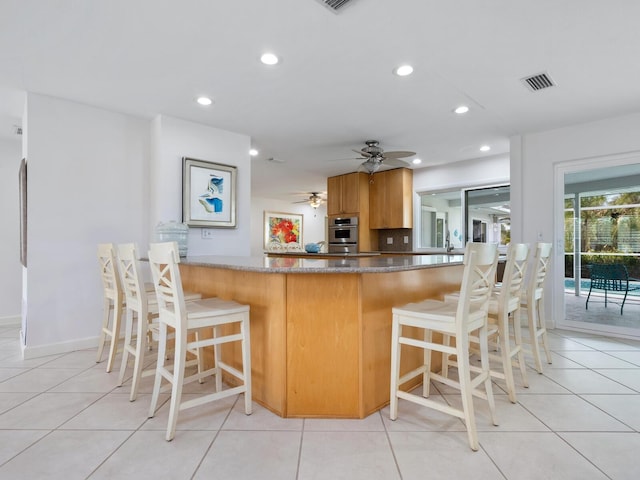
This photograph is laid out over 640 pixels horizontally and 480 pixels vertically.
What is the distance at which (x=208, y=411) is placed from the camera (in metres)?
2.04

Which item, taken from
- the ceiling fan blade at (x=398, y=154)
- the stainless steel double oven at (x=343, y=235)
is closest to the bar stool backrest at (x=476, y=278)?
the ceiling fan blade at (x=398, y=154)

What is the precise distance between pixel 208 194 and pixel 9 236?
2.73 meters

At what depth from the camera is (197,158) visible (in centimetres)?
378

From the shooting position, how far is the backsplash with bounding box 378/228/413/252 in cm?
627

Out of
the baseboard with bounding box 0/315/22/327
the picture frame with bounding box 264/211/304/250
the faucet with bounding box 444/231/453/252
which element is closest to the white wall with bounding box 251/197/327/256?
the picture frame with bounding box 264/211/304/250

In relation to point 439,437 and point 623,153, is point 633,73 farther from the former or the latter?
point 439,437

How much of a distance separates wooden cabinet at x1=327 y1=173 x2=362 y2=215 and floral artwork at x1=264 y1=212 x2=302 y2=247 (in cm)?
323

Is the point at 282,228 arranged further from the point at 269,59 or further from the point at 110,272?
the point at 269,59

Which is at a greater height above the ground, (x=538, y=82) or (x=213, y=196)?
(x=538, y=82)

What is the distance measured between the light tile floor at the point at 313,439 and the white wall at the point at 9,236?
2563mm

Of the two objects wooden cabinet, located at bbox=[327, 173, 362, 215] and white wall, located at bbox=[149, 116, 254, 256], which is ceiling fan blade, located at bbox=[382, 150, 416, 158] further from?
wooden cabinet, located at bbox=[327, 173, 362, 215]

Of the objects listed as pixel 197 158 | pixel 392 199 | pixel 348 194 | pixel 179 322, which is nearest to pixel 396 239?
pixel 392 199

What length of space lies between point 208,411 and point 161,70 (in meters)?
2.52

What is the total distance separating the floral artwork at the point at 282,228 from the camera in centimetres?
952
